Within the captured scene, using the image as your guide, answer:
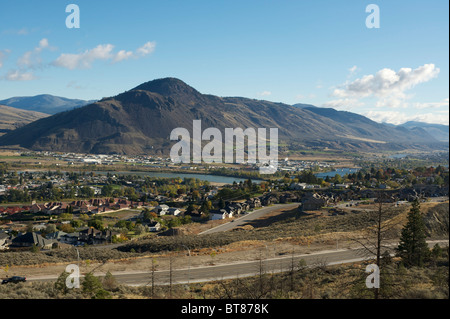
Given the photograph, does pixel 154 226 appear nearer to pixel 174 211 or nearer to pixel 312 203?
pixel 174 211

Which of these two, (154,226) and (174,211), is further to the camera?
(174,211)

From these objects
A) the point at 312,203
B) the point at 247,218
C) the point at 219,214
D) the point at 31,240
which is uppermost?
the point at 312,203

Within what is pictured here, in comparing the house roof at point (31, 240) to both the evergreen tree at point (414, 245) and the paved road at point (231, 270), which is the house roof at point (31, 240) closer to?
the paved road at point (231, 270)

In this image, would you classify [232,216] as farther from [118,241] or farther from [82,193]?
[82,193]

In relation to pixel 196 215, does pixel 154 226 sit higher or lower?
lower

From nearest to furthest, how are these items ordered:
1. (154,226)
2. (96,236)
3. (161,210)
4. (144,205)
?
(96,236) → (154,226) → (161,210) → (144,205)

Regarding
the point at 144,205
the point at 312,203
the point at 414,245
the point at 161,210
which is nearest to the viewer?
the point at 414,245

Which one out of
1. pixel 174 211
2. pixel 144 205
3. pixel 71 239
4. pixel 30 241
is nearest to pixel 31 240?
pixel 30 241
